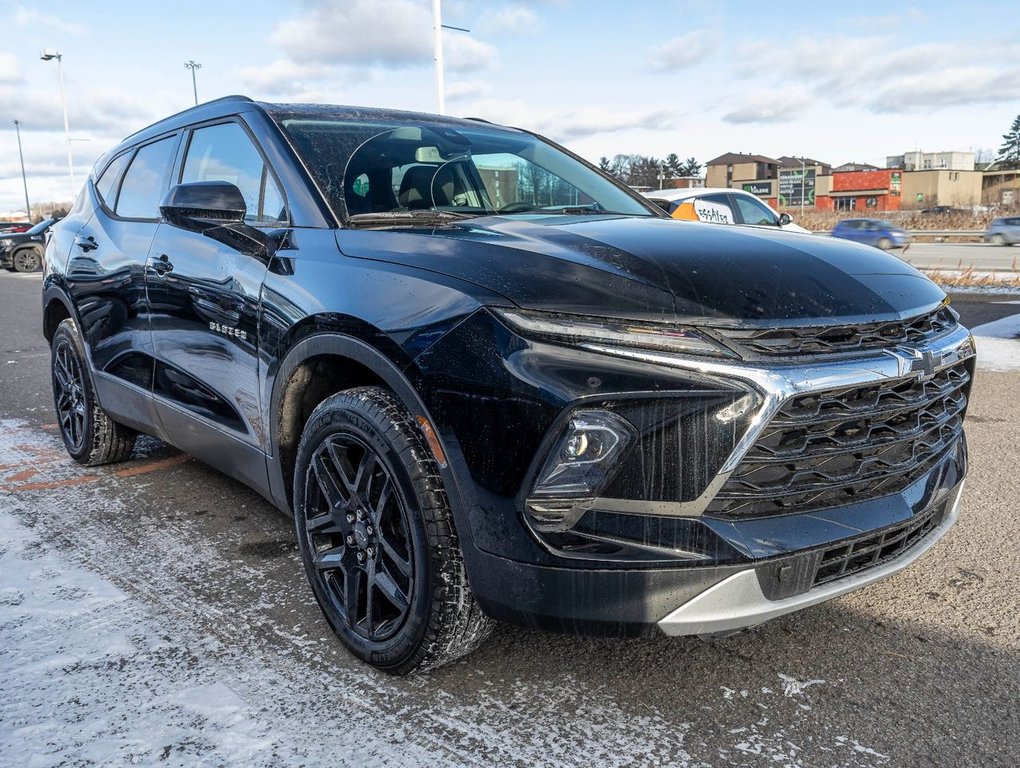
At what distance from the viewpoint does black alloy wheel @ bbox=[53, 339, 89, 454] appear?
463 cm

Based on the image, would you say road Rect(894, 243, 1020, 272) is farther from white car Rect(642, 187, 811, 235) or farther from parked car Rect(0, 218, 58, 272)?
parked car Rect(0, 218, 58, 272)

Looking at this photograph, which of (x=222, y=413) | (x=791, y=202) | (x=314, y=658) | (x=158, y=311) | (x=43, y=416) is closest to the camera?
(x=314, y=658)

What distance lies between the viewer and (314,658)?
8.57 ft

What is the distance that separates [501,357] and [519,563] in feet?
1.61

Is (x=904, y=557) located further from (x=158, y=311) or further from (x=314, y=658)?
(x=158, y=311)

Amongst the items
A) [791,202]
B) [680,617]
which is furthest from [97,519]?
[791,202]

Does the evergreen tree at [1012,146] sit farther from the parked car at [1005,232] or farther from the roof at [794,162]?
the parked car at [1005,232]

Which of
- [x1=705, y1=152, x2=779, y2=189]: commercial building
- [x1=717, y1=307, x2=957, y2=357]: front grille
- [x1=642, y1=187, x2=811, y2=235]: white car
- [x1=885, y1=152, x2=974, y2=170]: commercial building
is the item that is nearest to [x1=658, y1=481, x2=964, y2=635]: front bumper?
[x1=717, y1=307, x2=957, y2=357]: front grille

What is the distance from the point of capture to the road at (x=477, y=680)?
2.15 metres

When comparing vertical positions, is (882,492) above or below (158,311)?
below

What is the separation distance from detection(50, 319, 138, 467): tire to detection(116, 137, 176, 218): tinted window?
0.81 m

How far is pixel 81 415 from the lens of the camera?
467 centimetres

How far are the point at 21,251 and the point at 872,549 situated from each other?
28.3 metres

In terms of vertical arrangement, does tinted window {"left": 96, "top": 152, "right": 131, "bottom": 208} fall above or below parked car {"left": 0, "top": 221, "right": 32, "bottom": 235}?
below
